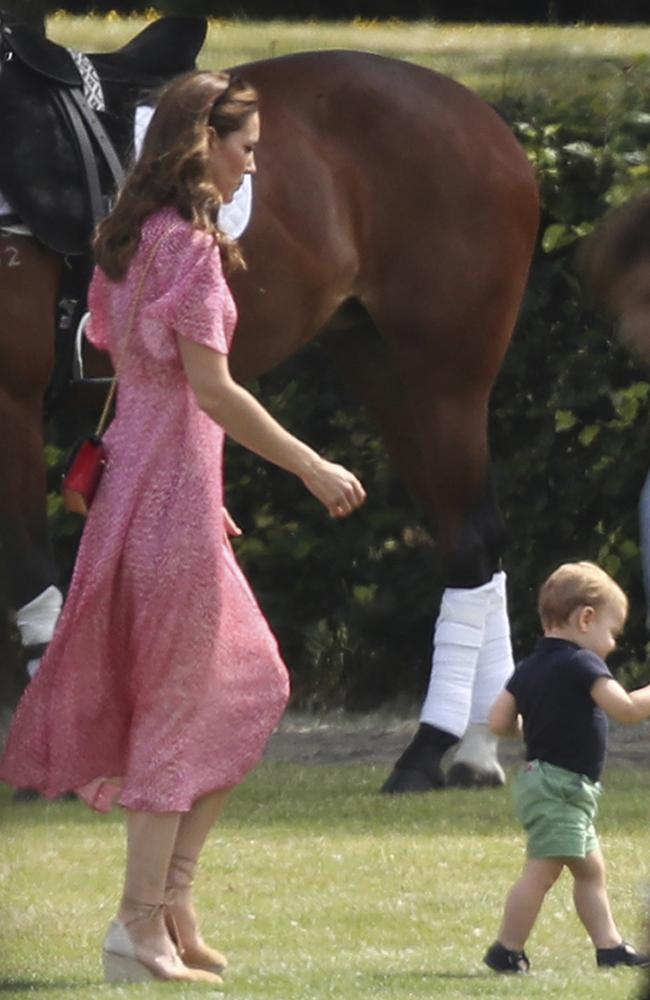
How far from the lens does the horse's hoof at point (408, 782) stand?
7.82 metres

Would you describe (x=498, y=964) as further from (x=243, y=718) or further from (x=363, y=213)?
(x=363, y=213)

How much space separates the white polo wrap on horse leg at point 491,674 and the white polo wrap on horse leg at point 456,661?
0.07 m

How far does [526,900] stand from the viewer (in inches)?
197

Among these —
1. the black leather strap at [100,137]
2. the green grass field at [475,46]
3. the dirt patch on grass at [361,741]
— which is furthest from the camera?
the green grass field at [475,46]

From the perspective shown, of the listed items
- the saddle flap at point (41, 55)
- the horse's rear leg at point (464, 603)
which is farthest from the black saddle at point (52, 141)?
the horse's rear leg at point (464, 603)

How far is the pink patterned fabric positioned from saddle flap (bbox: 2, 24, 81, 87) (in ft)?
8.14

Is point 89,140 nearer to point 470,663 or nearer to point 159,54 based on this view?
point 159,54

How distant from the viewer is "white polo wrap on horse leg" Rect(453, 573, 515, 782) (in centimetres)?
812

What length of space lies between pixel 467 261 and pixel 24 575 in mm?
1756

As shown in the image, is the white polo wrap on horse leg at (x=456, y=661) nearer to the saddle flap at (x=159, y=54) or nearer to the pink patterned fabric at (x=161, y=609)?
the saddle flap at (x=159, y=54)

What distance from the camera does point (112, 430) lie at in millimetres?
4977

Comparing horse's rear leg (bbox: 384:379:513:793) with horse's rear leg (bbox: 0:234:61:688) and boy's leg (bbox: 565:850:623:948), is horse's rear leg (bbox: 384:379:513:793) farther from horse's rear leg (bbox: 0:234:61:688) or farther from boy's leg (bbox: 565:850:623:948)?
boy's leg (bbox: 565:850:623:948)

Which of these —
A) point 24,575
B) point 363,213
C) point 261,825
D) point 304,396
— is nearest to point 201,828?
point 261,825

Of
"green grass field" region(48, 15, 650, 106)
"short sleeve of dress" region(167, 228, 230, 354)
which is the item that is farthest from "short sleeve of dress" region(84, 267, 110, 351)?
"green grass field" region(48, 15, 650, 106)
